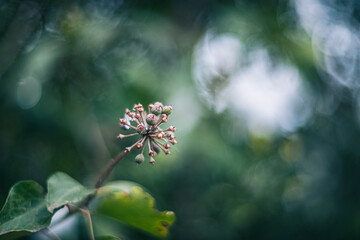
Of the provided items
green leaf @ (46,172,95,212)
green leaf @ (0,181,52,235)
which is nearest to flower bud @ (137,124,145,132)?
green leaf @ (46,172,95,212)

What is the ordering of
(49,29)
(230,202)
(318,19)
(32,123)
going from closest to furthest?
(32,123) → (49,29) → (318,19) → (230,202)

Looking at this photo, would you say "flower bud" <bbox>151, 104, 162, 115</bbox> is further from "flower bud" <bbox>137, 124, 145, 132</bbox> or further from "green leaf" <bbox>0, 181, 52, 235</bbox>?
"green leaf" <bbox>0, 181, 52, 235</bbox>

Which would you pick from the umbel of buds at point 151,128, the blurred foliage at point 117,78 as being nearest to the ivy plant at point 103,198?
the umbel of buds at point 151,128

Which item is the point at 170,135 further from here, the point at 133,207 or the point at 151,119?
the point at 133,207

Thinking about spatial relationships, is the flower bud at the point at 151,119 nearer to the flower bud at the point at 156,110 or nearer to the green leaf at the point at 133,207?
the flower bud at the point at 156,110

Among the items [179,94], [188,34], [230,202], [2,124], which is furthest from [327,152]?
[2,124]

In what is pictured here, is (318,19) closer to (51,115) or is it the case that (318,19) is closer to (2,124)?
(51,115)
